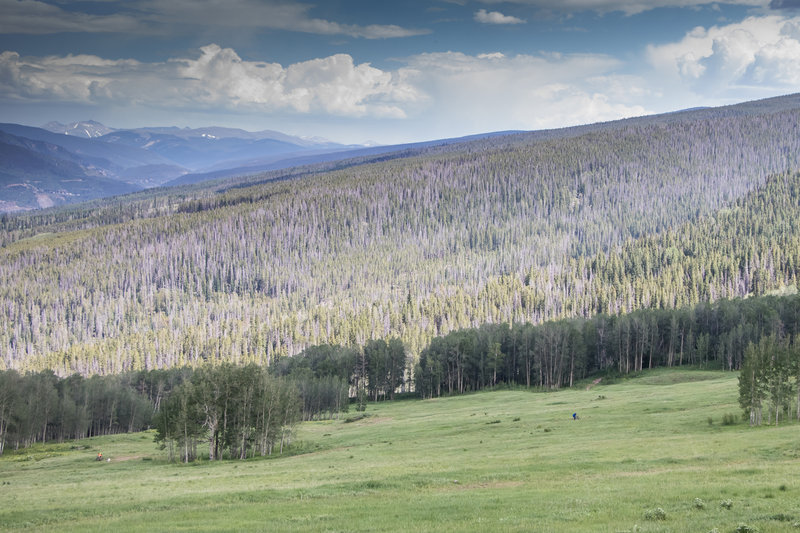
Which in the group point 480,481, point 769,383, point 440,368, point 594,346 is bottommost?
point 480,481

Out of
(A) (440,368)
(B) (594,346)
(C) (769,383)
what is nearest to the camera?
(C) (769,383)

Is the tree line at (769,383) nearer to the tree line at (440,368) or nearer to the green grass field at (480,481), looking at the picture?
the green grass field at (480,481)

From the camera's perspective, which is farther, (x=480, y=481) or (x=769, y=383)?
(x=769, y=383)

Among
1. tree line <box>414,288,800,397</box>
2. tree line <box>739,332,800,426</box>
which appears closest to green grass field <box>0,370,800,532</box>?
tree line <box>739,332,800,426</box>

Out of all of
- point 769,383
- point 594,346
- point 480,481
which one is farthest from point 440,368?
point 480,481

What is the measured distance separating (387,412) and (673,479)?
87.8m

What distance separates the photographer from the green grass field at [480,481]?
82.3 ft

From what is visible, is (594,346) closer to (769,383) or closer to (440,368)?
(440,368)

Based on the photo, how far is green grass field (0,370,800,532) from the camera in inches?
987

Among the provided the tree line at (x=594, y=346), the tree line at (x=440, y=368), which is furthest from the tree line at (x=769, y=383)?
the tree line at (x=594, y=346)

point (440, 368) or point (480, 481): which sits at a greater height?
point (440, 368)

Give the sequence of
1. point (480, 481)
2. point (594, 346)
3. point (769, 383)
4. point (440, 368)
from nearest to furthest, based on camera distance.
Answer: point (480, 481) → point (769, 383) → point (440, 368) → point (594, 346)

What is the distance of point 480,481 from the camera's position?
3797cm

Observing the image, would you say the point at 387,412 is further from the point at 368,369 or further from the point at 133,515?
the point at 133,515
